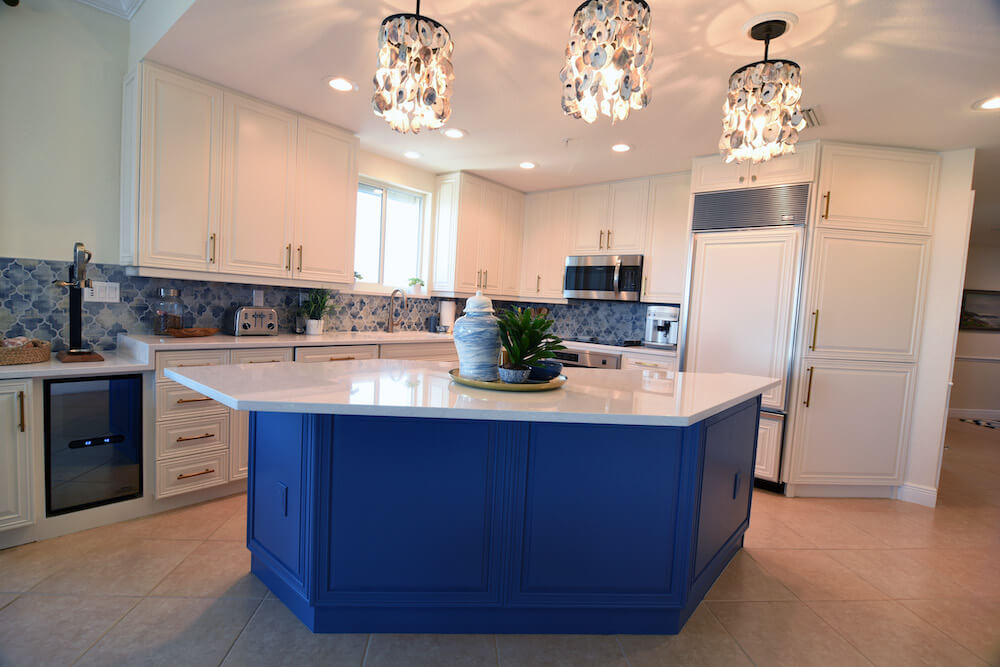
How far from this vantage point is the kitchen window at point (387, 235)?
14.2 feet

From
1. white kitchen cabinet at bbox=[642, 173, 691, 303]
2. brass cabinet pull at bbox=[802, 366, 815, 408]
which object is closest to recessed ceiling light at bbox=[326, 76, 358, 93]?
white kitchen cabinet at bbox=[642, 173, 691, 303]

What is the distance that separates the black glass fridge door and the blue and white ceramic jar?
6.10ft

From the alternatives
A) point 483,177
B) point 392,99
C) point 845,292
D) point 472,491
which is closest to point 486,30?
point 392,99

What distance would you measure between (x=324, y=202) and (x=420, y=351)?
1352mm

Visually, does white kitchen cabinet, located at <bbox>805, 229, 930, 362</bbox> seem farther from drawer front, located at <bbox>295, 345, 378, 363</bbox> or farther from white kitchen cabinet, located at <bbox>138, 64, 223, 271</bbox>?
white kitchen cabinet, located at <bbox>138, 64, 223, 271</bbox>

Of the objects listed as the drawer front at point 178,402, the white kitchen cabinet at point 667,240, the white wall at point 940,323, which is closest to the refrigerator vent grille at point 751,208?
the white kitchen cabinet at point 667,240

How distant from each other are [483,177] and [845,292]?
3.11 metres

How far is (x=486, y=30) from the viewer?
2.21 meters

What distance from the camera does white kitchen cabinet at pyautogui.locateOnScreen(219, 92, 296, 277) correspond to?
120 inches

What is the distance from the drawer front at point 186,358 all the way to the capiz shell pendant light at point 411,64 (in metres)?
1.95

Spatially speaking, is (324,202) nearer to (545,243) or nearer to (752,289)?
(545,243)

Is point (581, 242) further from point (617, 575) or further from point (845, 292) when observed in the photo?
point (617, 575)

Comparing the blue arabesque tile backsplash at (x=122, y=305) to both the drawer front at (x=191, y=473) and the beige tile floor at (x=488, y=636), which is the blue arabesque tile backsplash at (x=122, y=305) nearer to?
the drawer front at (x=191, y=473)

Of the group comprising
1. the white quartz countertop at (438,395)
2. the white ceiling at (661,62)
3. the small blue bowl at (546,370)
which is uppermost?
→ the white ceiling at (661,62)
